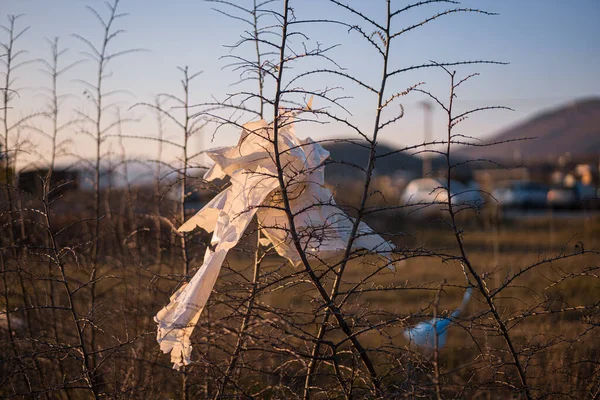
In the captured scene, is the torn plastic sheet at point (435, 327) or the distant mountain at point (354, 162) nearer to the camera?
the torn plastic sheet at point (435, 327)

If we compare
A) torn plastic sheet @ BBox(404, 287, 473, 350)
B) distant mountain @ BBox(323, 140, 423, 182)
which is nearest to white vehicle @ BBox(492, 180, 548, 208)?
distant mountain @ BBox(323, 140, 423, 182)

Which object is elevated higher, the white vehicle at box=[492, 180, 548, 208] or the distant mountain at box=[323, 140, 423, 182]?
the distant mountain at box=[323, 140, 423, 182]

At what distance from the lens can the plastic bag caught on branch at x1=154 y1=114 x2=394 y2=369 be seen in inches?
103

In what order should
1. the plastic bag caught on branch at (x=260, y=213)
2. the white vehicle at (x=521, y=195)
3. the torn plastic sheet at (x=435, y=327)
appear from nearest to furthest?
the torn plastic sheet at (x=435, y=327)
the plastic bag caught on branch at (x=260, y=213)
the white vehicle at (x=521, y=195)

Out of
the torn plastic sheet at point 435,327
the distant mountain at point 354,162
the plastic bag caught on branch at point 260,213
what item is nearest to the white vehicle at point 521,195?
the distant mountain at point 354,162

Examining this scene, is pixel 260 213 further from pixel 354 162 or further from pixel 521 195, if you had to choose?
pixel 521 195

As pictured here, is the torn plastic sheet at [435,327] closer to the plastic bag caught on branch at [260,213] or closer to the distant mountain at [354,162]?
the plastic bag caught on branch at [260,213]

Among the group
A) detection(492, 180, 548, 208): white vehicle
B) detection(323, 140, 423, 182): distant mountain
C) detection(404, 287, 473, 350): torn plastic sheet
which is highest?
detection(323, 140, 423, 182): distant mountain

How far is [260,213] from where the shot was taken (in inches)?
112

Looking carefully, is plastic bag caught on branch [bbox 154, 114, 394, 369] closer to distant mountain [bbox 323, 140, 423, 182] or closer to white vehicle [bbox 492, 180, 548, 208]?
distant mountain [bbox 323, 140, 423, 182]

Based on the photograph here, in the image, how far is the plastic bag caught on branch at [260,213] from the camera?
2.61 meters

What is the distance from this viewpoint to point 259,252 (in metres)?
3.27

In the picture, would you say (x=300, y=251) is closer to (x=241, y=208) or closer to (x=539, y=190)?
(x=241, y=208)

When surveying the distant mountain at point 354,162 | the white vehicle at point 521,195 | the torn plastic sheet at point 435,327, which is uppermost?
the distant mountain at point 354,162
